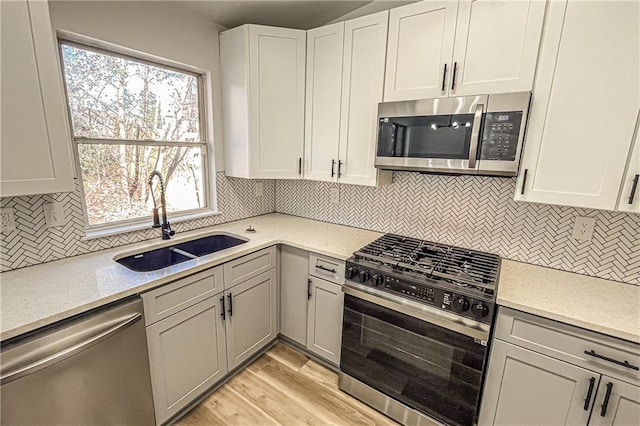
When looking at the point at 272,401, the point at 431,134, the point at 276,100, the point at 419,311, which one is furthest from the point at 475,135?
the point at 272,401

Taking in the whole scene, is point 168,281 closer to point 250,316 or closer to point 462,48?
point 250,316

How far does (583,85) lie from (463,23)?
65 centimetres

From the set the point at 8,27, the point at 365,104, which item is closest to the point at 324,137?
the point at 365,104

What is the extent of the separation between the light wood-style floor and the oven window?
1616mm

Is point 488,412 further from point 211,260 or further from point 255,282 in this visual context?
point 211,260

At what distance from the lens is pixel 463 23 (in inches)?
60.9

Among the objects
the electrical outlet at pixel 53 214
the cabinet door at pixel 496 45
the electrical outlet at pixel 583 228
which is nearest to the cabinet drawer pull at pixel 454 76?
the cabinet door at pixel 496 45

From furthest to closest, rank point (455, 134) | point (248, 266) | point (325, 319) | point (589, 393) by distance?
point (325, 319) < point (248, 266) < point (455, 134) < point (589, 393)

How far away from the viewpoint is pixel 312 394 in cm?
192

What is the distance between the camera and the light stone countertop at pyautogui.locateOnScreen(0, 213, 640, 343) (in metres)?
1.15

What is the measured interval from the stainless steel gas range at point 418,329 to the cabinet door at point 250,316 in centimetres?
65

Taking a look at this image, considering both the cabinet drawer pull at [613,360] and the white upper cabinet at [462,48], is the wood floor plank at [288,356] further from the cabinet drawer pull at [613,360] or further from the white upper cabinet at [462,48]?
the white upper cabinet at [462,48]

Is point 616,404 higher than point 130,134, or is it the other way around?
point 130,134

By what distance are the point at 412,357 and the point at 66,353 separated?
1607 millimetres
